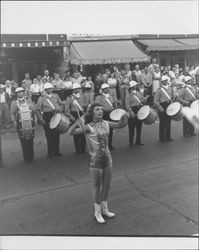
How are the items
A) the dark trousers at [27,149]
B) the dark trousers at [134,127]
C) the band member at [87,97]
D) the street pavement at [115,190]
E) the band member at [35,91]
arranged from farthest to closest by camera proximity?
the band member at [87,97]
the band member at [35,91]
the dark trousers at [134,127]
the dark trousers at [27,149]
the street pavement at [115,190]

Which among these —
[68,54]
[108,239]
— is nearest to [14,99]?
[68,54]

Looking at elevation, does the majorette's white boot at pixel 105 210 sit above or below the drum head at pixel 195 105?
below

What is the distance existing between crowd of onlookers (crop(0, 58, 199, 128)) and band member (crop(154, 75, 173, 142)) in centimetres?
11

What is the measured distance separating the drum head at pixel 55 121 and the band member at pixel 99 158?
854 millimetres

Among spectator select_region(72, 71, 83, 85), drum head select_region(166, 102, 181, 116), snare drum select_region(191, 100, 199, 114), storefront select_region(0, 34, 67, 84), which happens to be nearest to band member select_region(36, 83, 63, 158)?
spectator select_region(72, 71, 83, 85)

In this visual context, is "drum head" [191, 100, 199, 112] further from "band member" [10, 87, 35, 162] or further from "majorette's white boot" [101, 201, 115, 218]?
"band member" [10, 87, 35, 162]

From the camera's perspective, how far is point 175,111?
5027 mm

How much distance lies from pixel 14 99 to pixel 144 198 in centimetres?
235

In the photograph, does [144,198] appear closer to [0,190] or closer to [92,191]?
[92,191]

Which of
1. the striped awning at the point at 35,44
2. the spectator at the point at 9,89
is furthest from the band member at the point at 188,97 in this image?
the spectator at the point at 9,89

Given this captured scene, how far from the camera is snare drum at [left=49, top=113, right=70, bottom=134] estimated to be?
514 cm

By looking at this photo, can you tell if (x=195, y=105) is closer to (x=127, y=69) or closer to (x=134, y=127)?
(x=134, y=127)

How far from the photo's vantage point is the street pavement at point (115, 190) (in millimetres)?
4340

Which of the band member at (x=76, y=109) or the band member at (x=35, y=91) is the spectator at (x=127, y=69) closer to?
the band member at (x=76, y=109)
